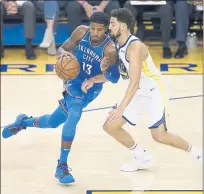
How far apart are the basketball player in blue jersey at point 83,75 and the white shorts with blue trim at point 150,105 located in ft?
0.90

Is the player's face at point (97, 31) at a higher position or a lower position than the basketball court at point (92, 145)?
higher

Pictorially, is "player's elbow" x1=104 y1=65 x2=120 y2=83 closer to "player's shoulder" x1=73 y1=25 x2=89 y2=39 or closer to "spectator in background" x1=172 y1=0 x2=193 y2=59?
"player's shoulder" x1=73 y1=25 x2=89 y2=39

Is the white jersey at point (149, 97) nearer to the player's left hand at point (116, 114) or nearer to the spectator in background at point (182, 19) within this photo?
the player's left hand at point (116, 114)

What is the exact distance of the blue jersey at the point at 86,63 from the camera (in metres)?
5.52

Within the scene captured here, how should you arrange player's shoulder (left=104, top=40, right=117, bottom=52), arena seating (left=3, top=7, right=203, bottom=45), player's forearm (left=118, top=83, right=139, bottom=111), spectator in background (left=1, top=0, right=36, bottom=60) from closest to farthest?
player's forearm (left=118, top=83, right=139, bottom=111) → player's shoulder (left=104, top=40, right=117, bottom=52) → spectator in background (left=1, top=0, right=36, bottom=60) → arena seating (left=3, top=7, right=203, bottom=45)

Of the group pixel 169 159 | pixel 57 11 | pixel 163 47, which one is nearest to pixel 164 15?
pixel 163 47

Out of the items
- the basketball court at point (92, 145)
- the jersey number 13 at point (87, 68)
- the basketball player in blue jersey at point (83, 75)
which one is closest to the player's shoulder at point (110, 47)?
the basketball player in blue jersey at point (83, 75)

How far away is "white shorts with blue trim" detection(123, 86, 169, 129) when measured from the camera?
5.29m

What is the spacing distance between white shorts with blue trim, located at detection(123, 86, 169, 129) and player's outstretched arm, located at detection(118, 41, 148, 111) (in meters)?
0.32

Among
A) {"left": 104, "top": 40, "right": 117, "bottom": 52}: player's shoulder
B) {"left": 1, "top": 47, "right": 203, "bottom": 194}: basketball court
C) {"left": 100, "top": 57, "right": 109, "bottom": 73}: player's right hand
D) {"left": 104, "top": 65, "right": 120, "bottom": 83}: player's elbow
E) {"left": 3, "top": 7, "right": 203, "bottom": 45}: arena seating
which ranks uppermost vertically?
{"left": 104, "top": 40, "right": 117, "bottom": 52}: player's shoulder

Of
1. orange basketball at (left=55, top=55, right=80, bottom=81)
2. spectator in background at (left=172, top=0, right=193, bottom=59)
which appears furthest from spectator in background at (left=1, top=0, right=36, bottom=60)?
orange basketball at (left=55, top=55, right=80, bottom=81)

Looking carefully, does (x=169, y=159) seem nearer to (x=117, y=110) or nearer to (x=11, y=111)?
(x=117, y=110)

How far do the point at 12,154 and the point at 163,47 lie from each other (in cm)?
387

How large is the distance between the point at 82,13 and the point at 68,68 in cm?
413
